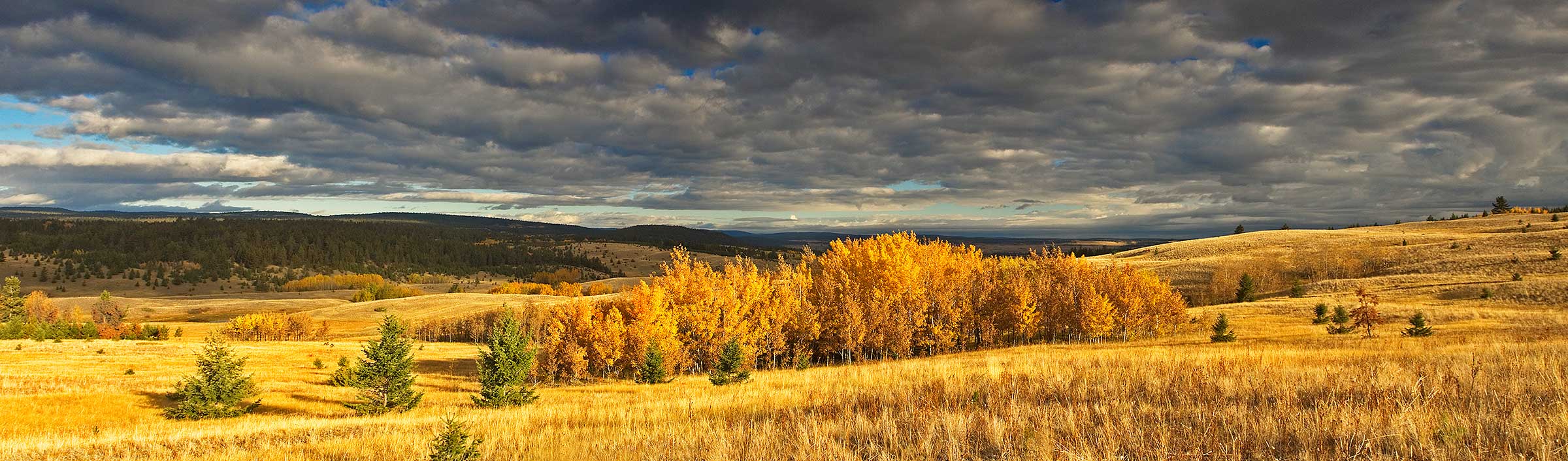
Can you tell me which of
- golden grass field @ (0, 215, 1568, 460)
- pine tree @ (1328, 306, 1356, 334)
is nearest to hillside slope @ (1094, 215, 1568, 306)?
pine tree @ (1328, 306, 1356, 334)

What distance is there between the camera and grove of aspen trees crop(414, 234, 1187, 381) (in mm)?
56469

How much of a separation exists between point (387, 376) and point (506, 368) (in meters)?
6.28

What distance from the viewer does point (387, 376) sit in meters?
34.8

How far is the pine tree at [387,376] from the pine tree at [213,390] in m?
6.64

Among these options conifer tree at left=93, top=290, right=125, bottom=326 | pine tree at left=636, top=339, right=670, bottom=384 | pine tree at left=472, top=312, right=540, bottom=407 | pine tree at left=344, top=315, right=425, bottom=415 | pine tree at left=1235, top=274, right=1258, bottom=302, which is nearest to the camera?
pine tree at left=472, top=312, right=540, bottom=407

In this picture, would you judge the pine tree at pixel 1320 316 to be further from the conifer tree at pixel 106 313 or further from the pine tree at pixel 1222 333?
the conifer tree at pixel 106 313

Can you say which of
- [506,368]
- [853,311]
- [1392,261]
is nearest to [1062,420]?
[506,368]

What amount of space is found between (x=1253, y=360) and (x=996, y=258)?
7036 cm

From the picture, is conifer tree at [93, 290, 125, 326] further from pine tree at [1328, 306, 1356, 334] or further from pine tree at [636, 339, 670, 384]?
pine tree at [1328, 306, 1356, 334]

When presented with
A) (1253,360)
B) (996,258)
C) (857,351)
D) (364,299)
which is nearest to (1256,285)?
(996,258)

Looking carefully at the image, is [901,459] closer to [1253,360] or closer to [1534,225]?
[1253,360]

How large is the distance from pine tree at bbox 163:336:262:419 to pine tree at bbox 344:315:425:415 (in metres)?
6.64

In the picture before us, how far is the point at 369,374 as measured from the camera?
34.0 m

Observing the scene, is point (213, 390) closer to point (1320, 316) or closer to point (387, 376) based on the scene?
point (387, 376)
